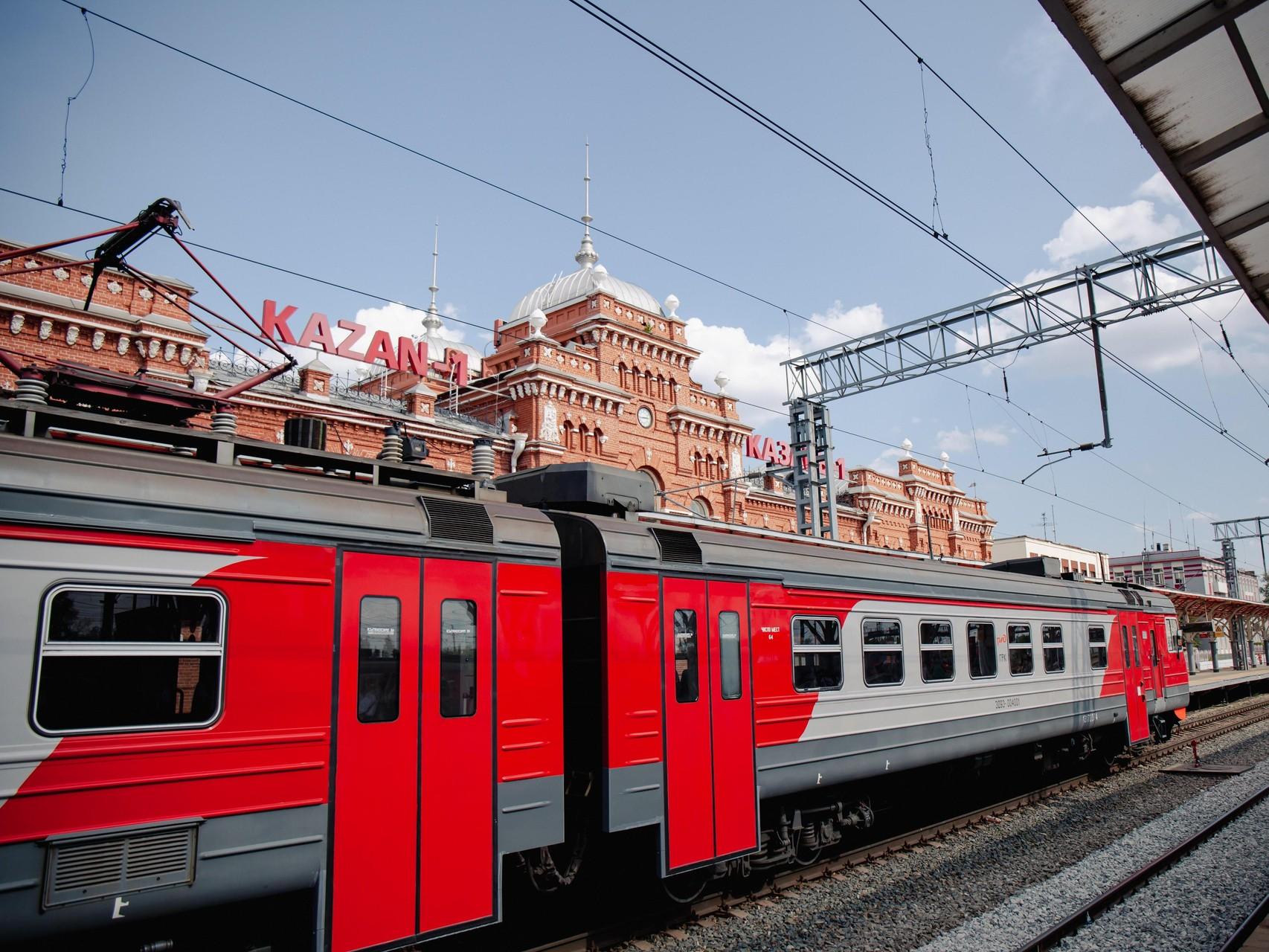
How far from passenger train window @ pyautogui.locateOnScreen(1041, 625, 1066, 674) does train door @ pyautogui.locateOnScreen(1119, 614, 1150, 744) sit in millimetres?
3179

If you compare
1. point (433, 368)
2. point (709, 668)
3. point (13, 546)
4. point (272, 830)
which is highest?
point (433, 368)

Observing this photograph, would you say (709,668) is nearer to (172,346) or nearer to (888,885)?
(888,885)

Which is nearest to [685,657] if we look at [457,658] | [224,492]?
[457,658]

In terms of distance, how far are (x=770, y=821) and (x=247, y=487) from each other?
649 centimetres

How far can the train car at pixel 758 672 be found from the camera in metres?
7.67

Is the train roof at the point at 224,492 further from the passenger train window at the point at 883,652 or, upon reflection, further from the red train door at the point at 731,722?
the passenger train window at the point at 883,652

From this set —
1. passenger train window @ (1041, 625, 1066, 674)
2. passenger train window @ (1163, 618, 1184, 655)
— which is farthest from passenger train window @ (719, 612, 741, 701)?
passenger train window @ (1163, 618, 1184, 655)

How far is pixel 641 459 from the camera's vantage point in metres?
36.8

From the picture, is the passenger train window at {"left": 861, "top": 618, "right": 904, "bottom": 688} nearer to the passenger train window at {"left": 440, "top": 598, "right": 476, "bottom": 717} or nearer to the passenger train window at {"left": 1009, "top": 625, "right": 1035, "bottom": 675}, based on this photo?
the passenger train window at {"left": 1009, "top": 625, "right": 1035, "bottom": 675}

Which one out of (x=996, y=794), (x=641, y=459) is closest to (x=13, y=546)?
(x=996, y=794)

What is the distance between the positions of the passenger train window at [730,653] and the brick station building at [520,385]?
38.0ft

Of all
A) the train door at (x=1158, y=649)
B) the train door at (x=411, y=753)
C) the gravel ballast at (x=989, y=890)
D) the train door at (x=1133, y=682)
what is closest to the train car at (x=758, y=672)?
the gravel ballast at (x=989, y=890)

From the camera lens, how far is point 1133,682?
55.6ft

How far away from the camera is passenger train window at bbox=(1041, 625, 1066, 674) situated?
13.9 meters
